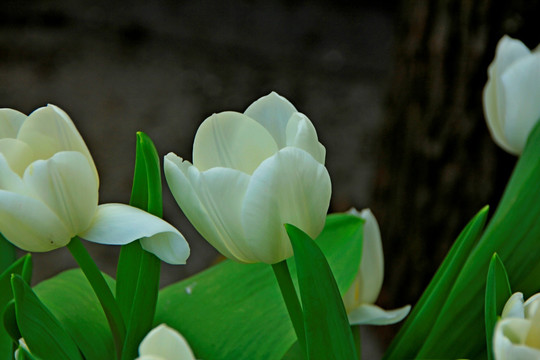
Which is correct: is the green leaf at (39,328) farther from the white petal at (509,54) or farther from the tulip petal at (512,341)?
the white petal at (509,54)

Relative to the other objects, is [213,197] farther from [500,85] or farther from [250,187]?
[500,85]

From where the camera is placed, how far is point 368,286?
39 cm

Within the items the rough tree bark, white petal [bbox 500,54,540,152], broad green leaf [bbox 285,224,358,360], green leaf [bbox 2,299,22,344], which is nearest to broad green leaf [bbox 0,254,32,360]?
green leaf [bbox 2,299,22,344]

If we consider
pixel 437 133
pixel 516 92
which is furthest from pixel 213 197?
pixel 437 133

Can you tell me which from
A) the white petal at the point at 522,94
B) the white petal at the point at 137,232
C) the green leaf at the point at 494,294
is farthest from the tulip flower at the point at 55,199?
the white petal at the point at 522,94

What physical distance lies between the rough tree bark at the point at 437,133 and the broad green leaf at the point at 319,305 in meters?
0.83

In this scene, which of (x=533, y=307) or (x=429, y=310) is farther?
(x=429, y=310)

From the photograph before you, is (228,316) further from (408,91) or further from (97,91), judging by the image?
(97,91)

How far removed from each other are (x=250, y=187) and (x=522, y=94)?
211mm

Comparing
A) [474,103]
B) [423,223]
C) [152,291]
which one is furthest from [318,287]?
[423,223]

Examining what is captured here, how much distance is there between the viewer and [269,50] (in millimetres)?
2484

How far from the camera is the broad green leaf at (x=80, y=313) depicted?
323mm

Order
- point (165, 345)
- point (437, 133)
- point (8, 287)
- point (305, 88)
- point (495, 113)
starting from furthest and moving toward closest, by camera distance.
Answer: point (305, 88) < point (437, 133) < point (495, 113) < point (8, 287) < point (165, 345)

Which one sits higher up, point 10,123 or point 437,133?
point 10,123
